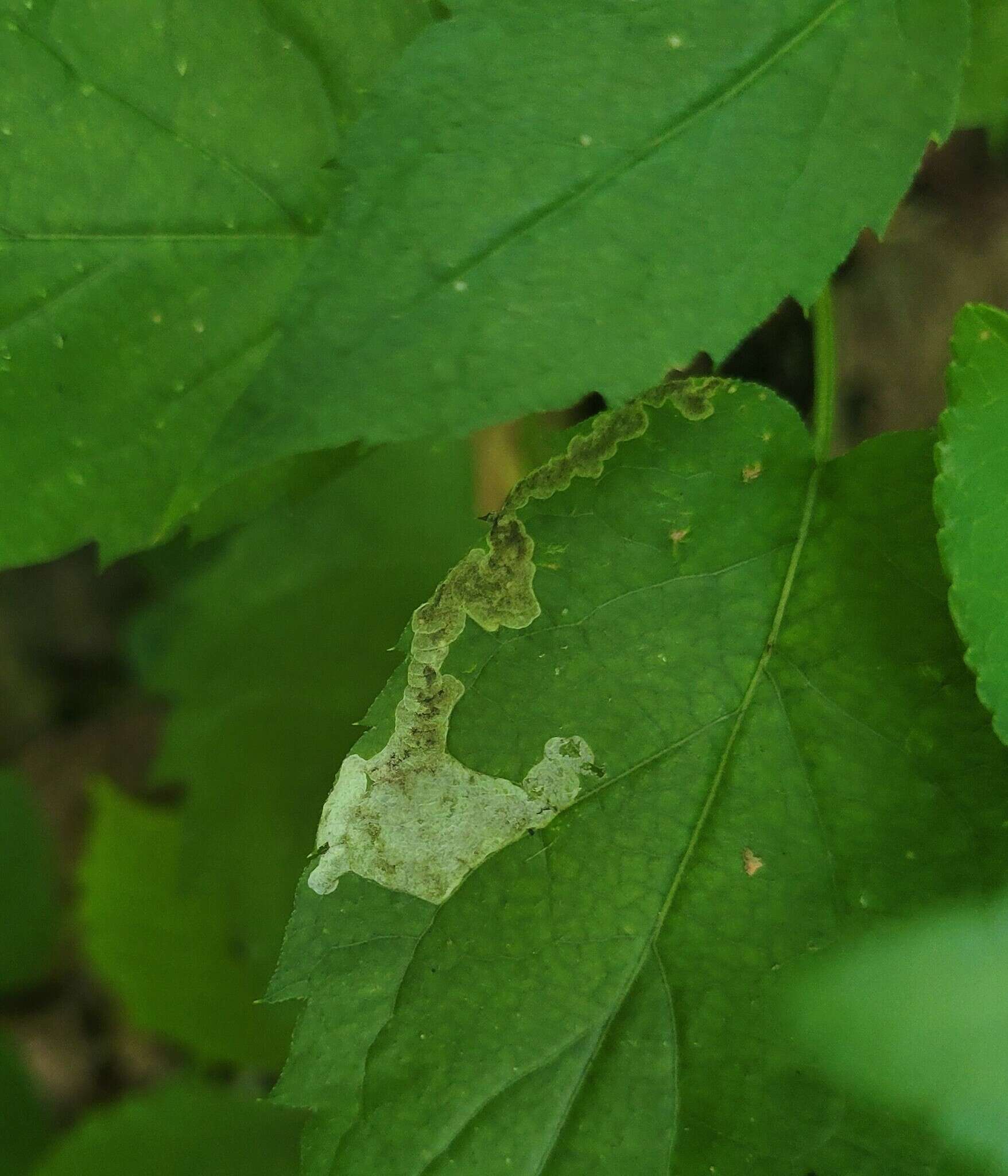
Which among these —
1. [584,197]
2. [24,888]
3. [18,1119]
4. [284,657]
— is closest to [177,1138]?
[18,1119]

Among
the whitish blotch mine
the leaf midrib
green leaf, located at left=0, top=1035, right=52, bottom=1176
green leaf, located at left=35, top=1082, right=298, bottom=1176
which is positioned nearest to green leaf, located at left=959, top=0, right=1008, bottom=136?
the leaf midrib

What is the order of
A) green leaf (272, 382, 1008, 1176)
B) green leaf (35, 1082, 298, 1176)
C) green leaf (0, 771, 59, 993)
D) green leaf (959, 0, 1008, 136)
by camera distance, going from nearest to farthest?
green leaf (272, 382, 1008, 1176) → green leaf (959, 0, 1008, 136) → green leaf (35, 1082, 298, 1176) → green leaf (0, 771, 59, 993)

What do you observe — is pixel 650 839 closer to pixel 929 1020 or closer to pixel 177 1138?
pixel 929 1020

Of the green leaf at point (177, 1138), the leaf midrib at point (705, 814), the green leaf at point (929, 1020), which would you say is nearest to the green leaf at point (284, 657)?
the green leaf at point (177, 1138)

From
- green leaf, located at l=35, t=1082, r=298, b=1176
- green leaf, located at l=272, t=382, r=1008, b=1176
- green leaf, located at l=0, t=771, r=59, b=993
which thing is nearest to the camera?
green leaf, located at l=272, t=382, r=1008, b=1176

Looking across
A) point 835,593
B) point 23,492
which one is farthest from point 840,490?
point 23,492

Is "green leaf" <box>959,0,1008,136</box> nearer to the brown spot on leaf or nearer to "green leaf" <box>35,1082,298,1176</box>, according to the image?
the brown spot on leaf

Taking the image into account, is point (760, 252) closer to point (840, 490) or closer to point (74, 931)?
point (840, 490)

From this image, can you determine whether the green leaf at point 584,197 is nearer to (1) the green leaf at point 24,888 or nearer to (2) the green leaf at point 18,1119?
(1) the green leaf at point 24,888
